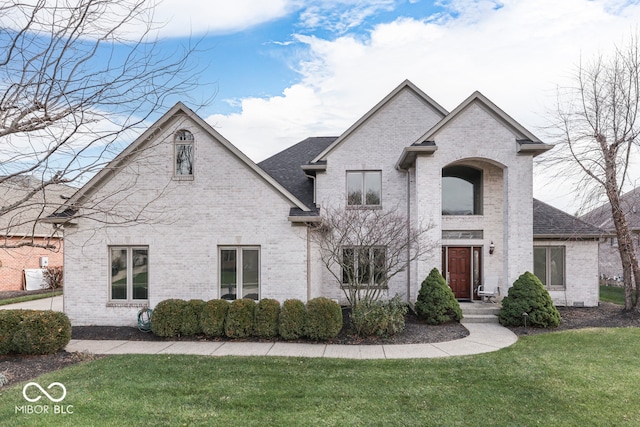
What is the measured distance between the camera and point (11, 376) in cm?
724

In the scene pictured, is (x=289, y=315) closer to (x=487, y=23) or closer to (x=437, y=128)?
(x=437, y=128)

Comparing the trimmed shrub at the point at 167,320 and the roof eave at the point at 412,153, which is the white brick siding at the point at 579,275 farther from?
the trimmed shrub at the point at 167,320

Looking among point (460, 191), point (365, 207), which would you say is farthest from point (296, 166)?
point (460, 191)

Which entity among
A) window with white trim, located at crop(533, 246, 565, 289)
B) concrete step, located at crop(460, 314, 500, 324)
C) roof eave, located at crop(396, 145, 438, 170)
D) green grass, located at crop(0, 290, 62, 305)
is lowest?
green grass, located at crop(0, 290, 62, 305)

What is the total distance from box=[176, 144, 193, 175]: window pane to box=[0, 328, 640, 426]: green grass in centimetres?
565

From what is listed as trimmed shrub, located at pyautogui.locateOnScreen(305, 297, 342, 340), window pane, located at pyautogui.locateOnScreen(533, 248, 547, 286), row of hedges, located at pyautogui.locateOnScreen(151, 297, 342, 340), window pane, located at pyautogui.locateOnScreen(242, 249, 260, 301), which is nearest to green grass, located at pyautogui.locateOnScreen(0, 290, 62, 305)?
row of hedges, located at pyautogui.locateOnScreen(151, 297, 342, 340)

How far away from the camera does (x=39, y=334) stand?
845 centimetres

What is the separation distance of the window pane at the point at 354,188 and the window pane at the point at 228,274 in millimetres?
5555

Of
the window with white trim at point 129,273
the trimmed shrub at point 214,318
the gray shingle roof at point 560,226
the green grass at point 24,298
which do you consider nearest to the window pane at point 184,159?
the window with white trim at point 129,273

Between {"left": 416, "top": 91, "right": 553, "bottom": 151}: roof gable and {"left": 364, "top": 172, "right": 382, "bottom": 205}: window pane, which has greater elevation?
{"left": 416, "top": 91, "right": 553, "bottom": 151}: roof gable

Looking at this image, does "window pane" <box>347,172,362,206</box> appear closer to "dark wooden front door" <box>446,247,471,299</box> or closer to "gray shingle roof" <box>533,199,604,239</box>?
"dark wooden front door" <box>446,247,471,299</box>

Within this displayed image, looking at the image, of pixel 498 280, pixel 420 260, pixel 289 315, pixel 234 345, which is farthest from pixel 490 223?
pixel 234 345

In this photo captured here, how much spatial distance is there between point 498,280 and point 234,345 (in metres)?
10.2

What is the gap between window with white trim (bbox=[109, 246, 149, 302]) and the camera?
1157cm
